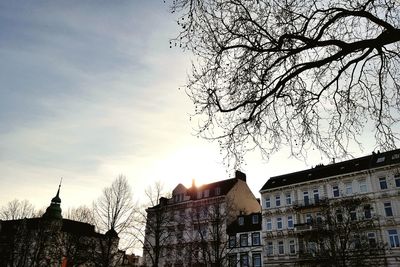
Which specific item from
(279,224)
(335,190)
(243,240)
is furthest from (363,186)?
(243,240)

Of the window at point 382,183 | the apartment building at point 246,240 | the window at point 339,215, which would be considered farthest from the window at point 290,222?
the window at point 382,183

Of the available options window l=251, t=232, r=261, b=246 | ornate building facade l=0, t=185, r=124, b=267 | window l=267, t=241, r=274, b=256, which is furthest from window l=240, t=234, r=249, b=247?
ornate building facade l=0, t=185, r=124, b=267

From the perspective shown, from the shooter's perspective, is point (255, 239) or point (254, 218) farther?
point (254, 218)

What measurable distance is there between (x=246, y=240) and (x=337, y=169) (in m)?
15.0

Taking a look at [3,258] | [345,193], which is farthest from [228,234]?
[3,258]

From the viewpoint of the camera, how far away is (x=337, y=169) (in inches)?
1703

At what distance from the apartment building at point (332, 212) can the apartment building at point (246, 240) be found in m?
1.12

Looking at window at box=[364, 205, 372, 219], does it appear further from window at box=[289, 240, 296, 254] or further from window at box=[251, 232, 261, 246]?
window at box=[251, 232, 261, 246]

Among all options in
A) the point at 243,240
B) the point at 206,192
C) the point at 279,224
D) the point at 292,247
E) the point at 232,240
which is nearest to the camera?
the point at 292,247

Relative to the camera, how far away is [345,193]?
40906 millimetres

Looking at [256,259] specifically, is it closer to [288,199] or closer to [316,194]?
[288,199]

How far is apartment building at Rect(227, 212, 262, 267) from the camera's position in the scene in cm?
4475

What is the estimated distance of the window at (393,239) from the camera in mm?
35812

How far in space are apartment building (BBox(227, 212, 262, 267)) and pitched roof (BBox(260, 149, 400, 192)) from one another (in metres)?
4.97
